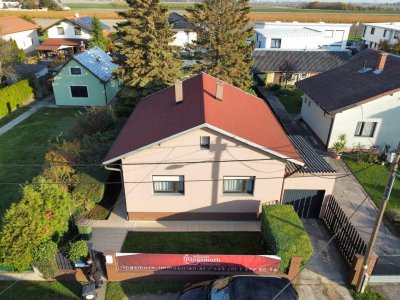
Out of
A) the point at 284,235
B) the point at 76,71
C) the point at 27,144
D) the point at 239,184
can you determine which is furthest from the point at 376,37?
the point at 27,144

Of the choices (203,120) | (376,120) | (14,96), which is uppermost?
(203,120)

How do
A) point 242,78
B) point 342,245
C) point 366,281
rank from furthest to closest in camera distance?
point 242,78
point 342,245
point 366,281

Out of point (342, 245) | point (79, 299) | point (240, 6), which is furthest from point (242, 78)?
point (79, 299)

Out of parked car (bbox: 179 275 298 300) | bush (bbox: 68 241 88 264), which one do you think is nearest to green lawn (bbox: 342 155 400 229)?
parked car (bbox: 179 275 298 300)

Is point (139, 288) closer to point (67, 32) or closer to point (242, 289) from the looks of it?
point (242, 289)

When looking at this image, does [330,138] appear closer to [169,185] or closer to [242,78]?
[242,78]

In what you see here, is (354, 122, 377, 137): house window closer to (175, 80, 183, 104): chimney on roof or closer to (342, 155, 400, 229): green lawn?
(342, 155, 400, 229): green lawn
